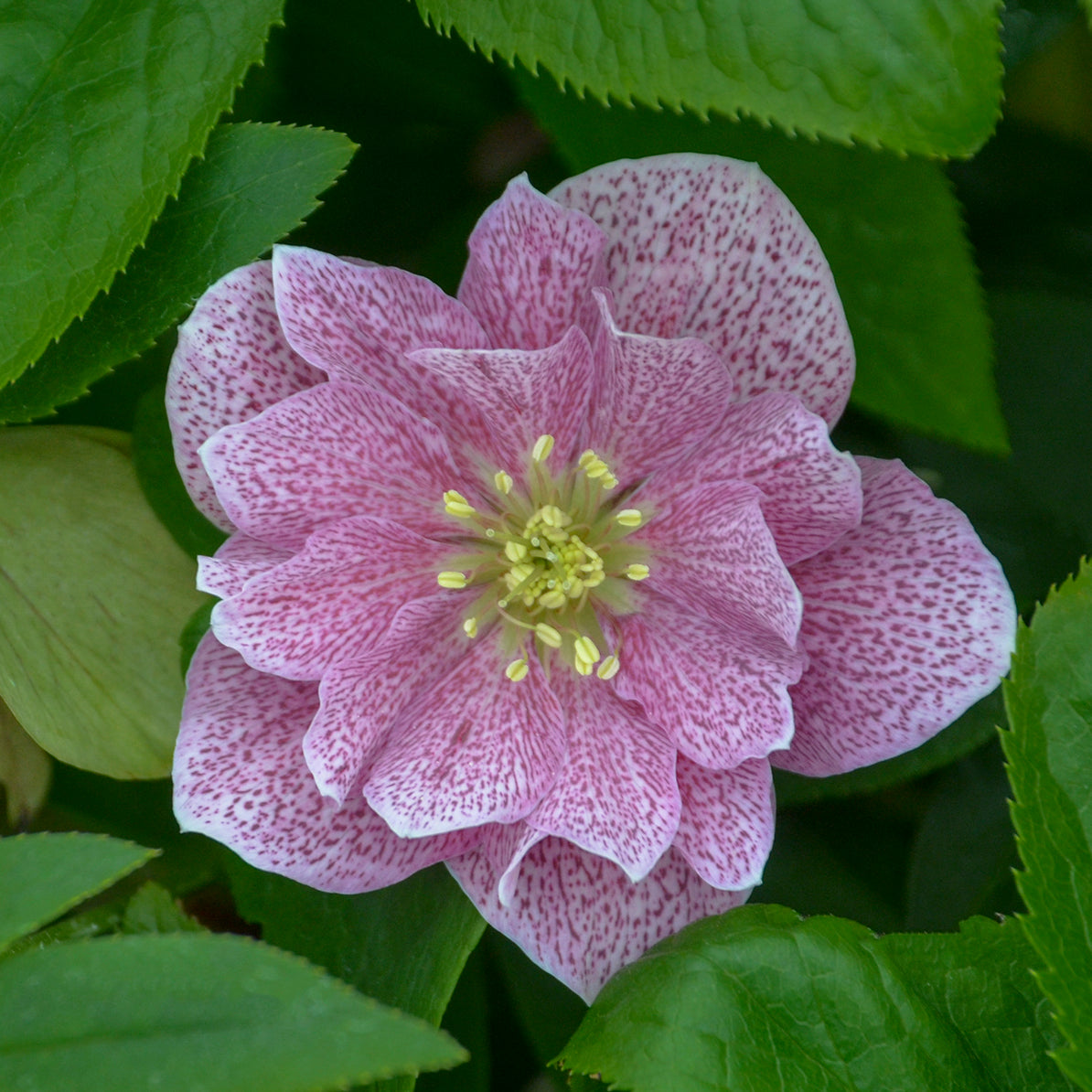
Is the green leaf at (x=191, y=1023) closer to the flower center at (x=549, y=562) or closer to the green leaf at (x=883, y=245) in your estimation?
the flower center at (x=549, y=562)

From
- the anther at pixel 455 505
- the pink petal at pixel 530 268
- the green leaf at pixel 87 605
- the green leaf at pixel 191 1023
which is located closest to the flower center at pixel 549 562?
the anther at pixel 455 505

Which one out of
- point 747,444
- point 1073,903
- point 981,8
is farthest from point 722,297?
point 1073,903

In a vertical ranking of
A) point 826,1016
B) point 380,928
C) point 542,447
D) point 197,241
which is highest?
point 197,241

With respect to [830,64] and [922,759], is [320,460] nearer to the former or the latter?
[830,64]

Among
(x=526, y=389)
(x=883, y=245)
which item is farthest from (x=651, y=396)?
(x=883, y=245)

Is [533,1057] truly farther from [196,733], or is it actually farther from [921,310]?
[921,310]
